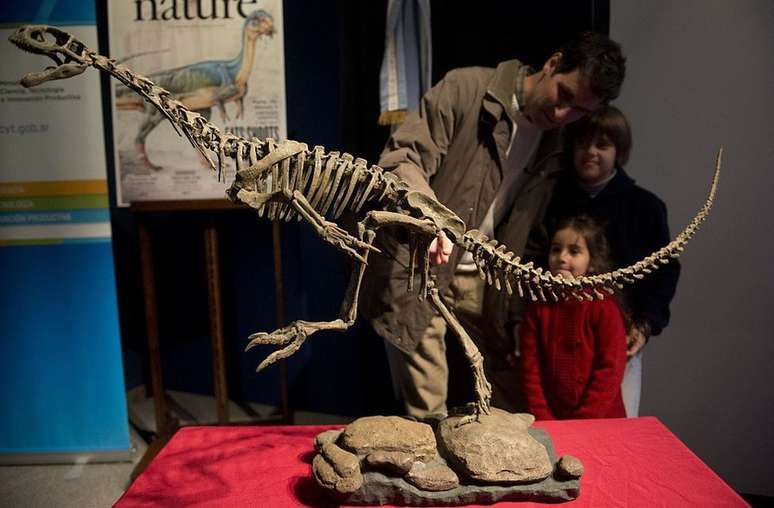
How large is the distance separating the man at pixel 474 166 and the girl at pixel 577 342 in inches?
9.1

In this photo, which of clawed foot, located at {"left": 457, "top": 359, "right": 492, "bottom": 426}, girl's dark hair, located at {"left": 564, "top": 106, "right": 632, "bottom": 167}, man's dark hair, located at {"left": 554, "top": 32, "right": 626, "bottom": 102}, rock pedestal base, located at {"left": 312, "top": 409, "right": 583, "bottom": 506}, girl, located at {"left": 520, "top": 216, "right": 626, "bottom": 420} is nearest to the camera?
rock pedestal base, located at {"left": 312, "top": 409, "right": 583, "bottom": 506}

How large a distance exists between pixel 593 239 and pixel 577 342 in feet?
1.47

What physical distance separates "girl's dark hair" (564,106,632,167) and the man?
0.34 ft

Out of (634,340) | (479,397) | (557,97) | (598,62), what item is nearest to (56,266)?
(479,397)

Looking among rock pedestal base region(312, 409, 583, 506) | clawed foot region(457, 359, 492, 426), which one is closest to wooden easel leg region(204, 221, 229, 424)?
rock pedestal base region(312, 409, 583, 506)

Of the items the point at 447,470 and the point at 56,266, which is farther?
the point at 56,266

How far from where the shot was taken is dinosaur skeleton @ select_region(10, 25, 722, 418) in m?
1.71

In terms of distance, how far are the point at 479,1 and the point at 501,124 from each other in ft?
2.66

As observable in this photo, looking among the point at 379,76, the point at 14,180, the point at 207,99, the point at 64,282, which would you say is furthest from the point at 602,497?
the point at 14,180

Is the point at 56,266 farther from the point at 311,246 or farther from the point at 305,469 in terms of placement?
the point at 305,469

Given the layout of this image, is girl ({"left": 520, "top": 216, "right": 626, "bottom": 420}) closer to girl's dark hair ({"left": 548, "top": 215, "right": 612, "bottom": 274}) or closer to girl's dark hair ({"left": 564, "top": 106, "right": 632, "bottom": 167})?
girl's dark hair ({"left": 548, "top": 215, "right": 612, "bottom": 274})

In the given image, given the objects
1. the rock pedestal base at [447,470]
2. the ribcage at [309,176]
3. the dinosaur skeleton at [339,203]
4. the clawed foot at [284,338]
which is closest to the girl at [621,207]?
the dinosaur skeleton at [339,203]

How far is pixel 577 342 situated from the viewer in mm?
2365

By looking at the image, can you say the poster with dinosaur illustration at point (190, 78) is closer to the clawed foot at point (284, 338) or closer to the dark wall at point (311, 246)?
the dark wall at point (311, 246)
